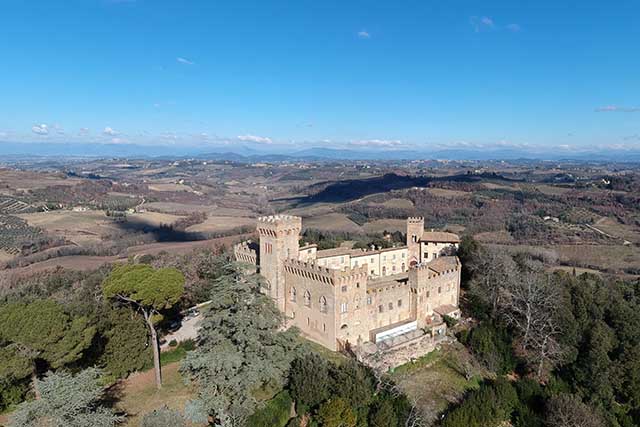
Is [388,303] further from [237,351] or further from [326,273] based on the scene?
[237,351]

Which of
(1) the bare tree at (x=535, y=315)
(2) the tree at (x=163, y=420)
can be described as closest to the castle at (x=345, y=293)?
(1) the bare tree at (x=535, y=315)

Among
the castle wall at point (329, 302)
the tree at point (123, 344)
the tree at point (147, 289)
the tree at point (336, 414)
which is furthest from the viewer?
the castle wall at point (329, 302)

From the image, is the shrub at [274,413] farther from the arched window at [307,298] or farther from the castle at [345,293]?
the arched window at [307,298]

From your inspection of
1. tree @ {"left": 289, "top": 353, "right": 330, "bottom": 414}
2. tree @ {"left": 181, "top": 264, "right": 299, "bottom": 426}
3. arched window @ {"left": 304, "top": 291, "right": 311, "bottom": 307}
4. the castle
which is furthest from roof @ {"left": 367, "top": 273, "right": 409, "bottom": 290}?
tree @ {"left": 181, "top": 264, "right": 299, "bottom": 426}

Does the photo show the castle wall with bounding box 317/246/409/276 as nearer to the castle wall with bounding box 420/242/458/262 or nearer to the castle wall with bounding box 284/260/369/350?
the castle wall with bounding box 420/242/458/262

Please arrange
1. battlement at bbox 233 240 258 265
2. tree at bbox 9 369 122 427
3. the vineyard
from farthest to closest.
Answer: the vineyard
battlement at bbox 233 240 258 265
tree at bbox 9 369 122 427

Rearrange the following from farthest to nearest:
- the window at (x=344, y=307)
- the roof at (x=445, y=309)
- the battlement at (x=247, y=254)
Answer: the battlement at (x=247, y=254) < the roof at (x=445, y=309) < the window at (x=344, y=307)

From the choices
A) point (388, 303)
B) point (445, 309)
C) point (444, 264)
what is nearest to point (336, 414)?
point (388, 303)
